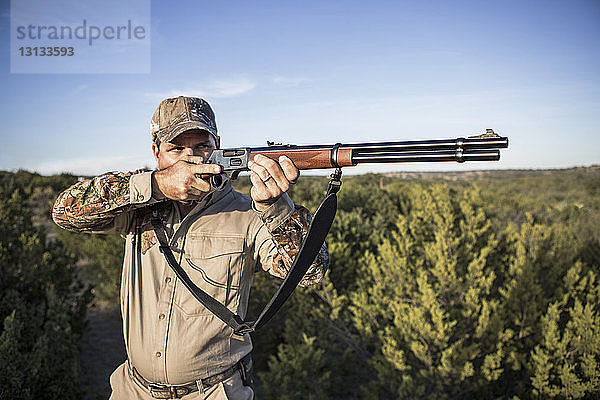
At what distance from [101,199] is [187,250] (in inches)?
20.8

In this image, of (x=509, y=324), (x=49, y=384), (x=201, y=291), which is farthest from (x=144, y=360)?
(x=509, y=324)

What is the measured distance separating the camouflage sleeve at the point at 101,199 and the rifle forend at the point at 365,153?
0.39m

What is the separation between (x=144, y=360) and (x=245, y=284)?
2.20ft

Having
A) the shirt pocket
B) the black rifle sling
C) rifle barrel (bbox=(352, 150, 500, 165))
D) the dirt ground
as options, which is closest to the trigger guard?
the shirt pocket

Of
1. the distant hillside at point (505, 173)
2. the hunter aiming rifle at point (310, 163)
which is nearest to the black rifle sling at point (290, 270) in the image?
the hunter aiming rifle at point (310, 163)

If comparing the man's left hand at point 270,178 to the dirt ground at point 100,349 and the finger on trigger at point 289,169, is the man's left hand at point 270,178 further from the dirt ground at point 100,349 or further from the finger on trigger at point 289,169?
the dirt ground at point 100,349

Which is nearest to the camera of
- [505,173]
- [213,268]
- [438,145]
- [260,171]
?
[438,145]

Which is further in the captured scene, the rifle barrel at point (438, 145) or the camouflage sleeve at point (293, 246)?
the camouflage sleeve at point (293, 246)

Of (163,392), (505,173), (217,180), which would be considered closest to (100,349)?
(163,392)

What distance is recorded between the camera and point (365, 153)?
1.93 metres

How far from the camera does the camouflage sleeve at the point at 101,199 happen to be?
6.56 ft

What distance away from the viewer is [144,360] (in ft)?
6.82

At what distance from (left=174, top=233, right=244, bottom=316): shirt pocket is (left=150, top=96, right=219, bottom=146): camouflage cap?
629mm

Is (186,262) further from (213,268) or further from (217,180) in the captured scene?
(217,180)
